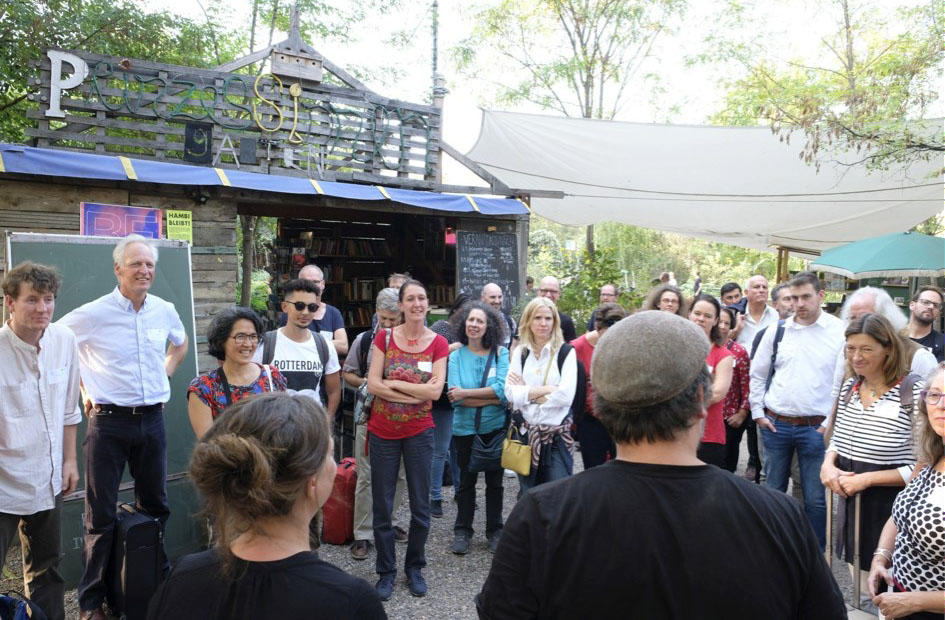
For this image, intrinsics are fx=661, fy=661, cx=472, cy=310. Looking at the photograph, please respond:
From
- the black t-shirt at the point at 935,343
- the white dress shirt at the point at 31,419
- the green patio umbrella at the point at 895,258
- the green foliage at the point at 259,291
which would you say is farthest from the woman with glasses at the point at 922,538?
the green foliage at the point at 259,291

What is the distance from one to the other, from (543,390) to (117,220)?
433 centimetres

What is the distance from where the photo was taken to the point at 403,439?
385cm

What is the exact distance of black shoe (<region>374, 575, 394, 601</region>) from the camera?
3748mm

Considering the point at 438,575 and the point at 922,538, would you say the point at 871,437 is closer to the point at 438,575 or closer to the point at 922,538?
the point at 922,538

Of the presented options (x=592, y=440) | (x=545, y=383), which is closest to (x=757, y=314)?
(x=592, y=440)

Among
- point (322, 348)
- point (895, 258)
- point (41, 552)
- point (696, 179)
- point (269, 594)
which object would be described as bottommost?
point (41, 552)

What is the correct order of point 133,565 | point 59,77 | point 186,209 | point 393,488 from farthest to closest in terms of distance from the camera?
point 186,209
point 59,77
point 393,488
point 133,565

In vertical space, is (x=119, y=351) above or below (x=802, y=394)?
above

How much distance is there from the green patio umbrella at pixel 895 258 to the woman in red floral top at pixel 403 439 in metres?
7.04

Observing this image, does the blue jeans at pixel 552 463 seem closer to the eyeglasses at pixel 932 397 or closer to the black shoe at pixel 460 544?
the black shoe at pixel 460 544

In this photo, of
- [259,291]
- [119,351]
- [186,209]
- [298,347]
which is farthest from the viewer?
[259,291]

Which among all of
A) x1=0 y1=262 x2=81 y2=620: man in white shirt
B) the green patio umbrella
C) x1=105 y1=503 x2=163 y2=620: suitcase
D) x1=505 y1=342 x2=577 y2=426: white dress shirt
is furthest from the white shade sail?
x1=105 y1=503 x2=163 y2=620: suitcase

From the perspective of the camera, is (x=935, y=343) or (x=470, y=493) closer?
(x=470, y=493)

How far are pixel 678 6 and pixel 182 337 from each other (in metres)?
15.7
